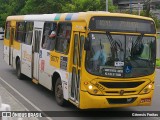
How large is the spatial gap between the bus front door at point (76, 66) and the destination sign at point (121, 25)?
478 mm

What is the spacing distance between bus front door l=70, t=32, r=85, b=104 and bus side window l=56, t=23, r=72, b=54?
549 millimetres

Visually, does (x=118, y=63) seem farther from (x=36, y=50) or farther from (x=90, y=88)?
(x=36, y=50)

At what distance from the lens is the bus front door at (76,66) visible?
984cm

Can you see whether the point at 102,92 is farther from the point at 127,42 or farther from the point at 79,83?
the point at 127,42

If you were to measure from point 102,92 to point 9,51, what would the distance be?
34.7 ft

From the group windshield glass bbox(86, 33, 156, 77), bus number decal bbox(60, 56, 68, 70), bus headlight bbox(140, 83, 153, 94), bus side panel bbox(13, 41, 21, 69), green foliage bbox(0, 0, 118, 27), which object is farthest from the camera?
green foliage bbox(0, 0, 118, 27)

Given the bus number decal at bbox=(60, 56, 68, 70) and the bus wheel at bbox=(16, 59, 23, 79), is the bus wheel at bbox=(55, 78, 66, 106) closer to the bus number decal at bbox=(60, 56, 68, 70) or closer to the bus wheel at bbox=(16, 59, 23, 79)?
the bus number decal at bbox=(60, 56, 68, 70)

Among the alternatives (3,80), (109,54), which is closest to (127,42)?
(109,54)

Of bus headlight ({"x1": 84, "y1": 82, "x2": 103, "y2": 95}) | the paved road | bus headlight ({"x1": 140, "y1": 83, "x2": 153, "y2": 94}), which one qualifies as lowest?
the paved road

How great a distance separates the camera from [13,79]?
1694cm

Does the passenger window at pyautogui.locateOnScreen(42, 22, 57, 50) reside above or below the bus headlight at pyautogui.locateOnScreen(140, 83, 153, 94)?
above

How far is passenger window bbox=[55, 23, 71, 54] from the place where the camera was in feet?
35.6

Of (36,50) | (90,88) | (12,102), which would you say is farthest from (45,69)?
(90,88)

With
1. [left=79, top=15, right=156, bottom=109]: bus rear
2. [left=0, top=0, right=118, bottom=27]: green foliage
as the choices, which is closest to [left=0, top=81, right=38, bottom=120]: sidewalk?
[left=79, top=15, right=156, bottom=109]: bus rear
